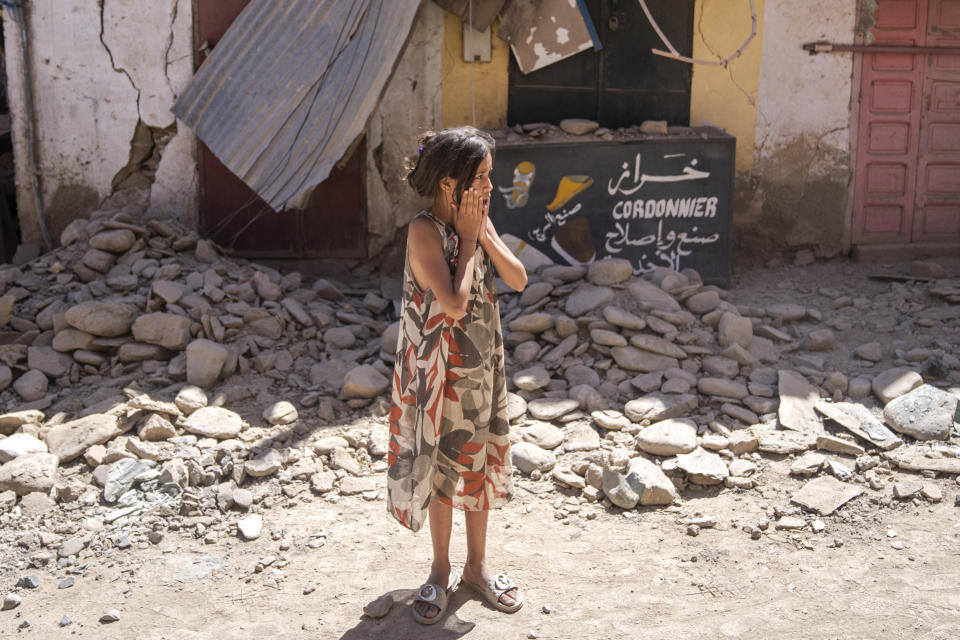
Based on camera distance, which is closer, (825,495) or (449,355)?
(449,355)

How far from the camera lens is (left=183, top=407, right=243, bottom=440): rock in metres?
4.05

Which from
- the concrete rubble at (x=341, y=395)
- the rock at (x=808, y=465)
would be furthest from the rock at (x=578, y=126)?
the rock at (x=808, y=465)

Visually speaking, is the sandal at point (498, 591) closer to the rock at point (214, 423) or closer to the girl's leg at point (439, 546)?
the girl's leg at point (439, 546)

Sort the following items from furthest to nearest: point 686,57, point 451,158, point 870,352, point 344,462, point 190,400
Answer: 1. point 686,57
2. point 870,352
3. point 190,400
4. point 344,462
5. point 451,158

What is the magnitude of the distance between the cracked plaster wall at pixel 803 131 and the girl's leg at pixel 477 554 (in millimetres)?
4764

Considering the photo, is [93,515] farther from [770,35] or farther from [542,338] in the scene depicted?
[770,35]

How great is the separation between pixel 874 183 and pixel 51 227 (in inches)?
245

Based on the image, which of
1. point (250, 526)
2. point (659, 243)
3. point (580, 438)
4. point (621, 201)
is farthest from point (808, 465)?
point (621, 201)

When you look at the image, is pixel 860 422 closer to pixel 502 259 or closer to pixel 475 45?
pixel 502 259

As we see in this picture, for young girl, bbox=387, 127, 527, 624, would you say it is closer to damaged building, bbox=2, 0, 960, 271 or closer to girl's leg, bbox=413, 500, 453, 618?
girl's leg, bbox=413, 500, 453, 618

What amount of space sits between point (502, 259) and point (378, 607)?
3.97ft

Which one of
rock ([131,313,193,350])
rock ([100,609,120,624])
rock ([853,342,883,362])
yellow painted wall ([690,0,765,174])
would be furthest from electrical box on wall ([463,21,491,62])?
rock ([100,609,120,624])

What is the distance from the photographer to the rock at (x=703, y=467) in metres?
3.70

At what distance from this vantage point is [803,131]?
673cm
